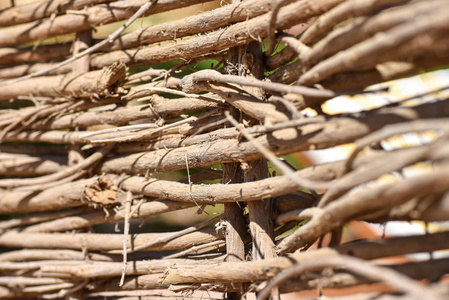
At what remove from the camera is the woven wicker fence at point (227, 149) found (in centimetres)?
87

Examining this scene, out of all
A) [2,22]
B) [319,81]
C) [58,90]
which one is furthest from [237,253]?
[2,22]

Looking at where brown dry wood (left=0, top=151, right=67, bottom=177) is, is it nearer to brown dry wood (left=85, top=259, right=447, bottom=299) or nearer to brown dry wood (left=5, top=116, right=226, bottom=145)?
brown dry wood (left=5, top=116, right=226, bottom=145)

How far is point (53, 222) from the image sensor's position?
5.97ft

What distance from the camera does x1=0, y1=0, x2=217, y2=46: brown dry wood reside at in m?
1.55

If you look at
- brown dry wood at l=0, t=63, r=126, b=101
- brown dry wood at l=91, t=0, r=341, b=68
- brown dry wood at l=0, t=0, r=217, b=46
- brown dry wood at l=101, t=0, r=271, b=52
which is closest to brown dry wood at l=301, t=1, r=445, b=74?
brown dry wood at l=91, t=0, r=341, b=68

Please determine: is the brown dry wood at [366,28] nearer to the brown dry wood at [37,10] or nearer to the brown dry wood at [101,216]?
the brown dry wood at [101,216]

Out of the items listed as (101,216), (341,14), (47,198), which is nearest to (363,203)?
(341,14)

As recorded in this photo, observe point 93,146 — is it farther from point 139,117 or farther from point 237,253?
point 237,253

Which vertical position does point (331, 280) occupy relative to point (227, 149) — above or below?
below

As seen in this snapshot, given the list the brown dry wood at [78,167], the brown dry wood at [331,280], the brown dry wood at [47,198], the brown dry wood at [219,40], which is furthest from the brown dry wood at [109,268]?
the brown dry wood at [219,40]

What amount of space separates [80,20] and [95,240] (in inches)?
38.0

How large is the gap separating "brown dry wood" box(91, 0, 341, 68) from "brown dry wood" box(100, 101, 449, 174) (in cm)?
31

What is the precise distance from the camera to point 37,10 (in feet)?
6.13

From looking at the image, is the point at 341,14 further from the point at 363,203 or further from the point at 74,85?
the point at 74,85
